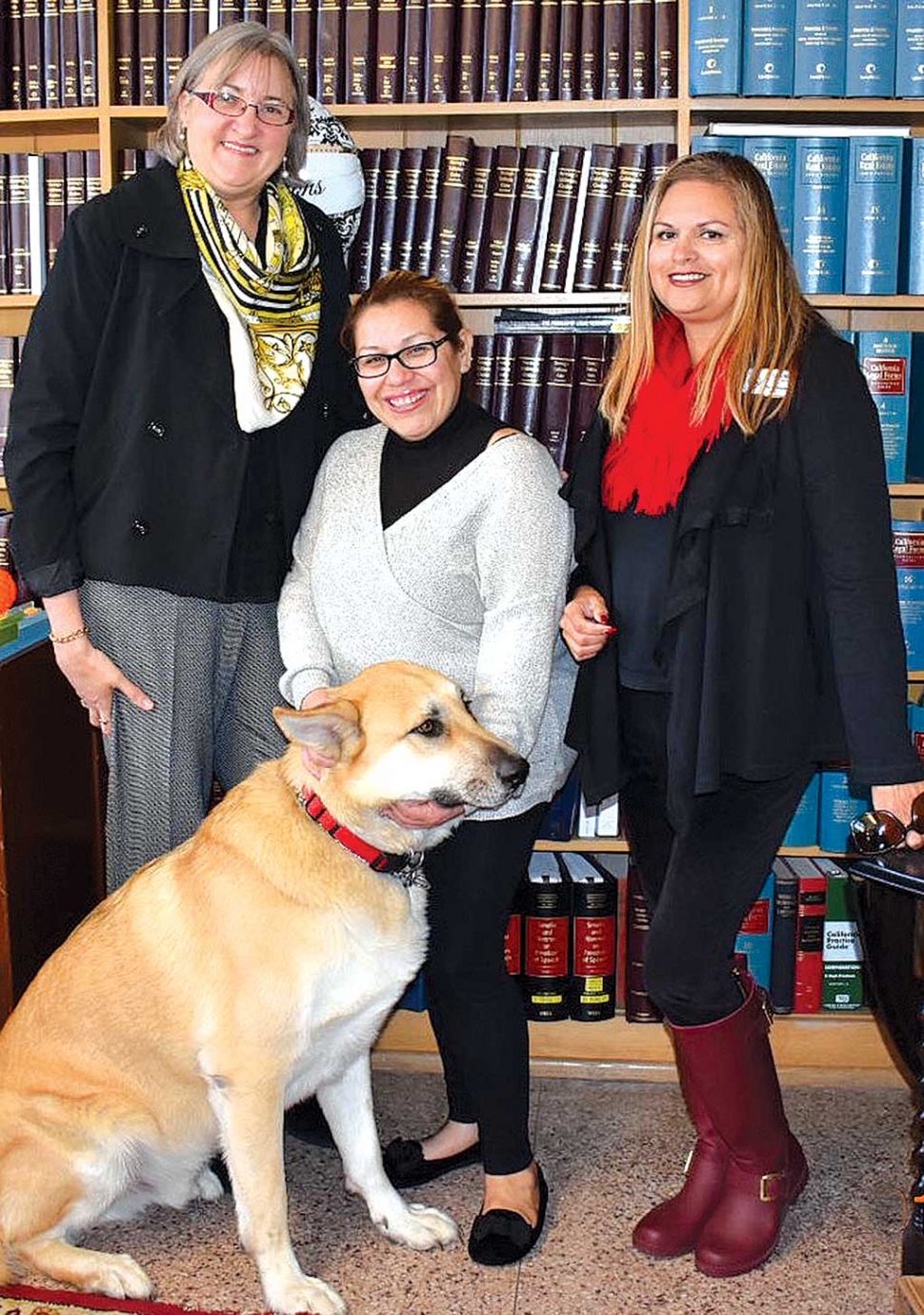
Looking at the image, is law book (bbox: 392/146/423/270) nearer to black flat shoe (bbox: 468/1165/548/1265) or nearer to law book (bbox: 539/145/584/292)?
law book (bbox: 539/145/584/292)

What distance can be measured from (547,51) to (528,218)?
1.06 ft

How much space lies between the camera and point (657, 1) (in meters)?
2.80

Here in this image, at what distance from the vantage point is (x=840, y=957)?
10.0 ft

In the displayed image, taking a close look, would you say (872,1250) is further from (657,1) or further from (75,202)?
(75,202)

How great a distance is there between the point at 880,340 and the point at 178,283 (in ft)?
4.71

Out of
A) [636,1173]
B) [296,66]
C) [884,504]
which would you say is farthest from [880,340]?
[636,1173]

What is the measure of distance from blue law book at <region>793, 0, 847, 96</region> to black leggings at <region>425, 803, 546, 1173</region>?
1573mm

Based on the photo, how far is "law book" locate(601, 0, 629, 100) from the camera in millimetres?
2812

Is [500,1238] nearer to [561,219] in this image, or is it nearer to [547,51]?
[561,219]

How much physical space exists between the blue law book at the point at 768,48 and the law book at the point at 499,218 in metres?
0.48

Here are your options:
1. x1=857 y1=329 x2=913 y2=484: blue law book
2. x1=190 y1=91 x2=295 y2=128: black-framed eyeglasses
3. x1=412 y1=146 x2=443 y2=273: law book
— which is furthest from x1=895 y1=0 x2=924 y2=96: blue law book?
x1=190 y1=91 x2=295 y2=128: black-framed eyeglasses

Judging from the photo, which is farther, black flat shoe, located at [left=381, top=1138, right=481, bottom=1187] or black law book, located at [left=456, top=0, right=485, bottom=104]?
black law book, located at [left=456, top=0, right=485, bottom=104]

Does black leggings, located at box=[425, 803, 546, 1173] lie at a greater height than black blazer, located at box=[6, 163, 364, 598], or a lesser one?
lesser

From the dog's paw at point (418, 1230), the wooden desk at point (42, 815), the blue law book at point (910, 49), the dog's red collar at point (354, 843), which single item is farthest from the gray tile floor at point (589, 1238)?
the blue law book at point (910, 49)
